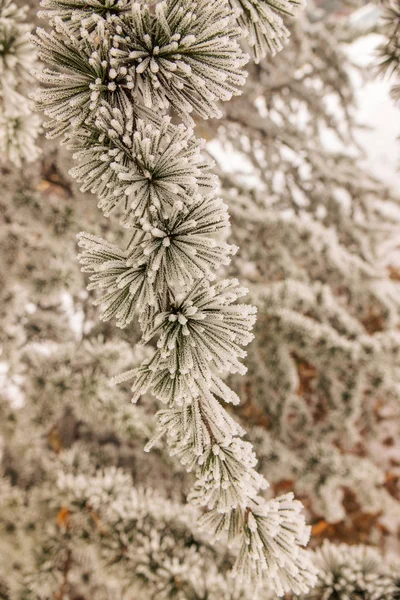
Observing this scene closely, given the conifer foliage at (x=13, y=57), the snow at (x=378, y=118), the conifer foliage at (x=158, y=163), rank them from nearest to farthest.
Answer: the conifer foliage at (x=158, y=163) < the conifer foliage at (x=13, y=57) < the snow at (x=378, y=118)

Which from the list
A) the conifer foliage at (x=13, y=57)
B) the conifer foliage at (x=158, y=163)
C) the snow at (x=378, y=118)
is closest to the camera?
the conifer foliage at (x=158, y=163)

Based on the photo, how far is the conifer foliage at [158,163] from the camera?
2.00 feet

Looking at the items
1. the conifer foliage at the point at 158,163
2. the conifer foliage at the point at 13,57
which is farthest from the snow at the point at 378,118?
the conifer foliage at the point at 158,163

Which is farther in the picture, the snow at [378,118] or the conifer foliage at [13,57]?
the snow at [378,118]

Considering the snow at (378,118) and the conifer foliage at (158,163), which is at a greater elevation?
the snow at (378,118)

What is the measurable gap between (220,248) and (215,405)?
9.9 inches

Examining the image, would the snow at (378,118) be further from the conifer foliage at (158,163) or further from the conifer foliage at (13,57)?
the conifer foliage at (158,163)

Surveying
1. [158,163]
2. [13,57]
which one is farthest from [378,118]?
[158,163]

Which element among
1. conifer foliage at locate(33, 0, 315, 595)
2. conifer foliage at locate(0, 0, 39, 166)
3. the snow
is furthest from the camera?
the snow

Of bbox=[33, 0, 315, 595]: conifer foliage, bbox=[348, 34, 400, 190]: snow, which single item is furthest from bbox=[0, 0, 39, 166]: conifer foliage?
bbox=[348, 34, 400, 190]: snow

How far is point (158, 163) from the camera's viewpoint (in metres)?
0.62

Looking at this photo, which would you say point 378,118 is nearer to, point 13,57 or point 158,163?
point 13,57

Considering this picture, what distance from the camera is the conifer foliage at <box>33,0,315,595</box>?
610 millimetres

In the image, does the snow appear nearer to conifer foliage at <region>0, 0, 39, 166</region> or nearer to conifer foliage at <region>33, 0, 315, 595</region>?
conifer foliage at <region>0, 0, 39, 166</region>
